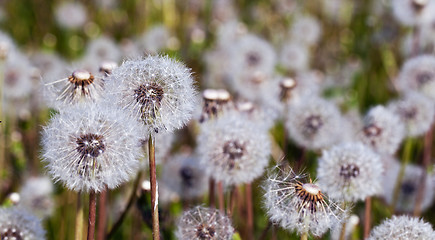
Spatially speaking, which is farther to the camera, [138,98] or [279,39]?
[279,39]

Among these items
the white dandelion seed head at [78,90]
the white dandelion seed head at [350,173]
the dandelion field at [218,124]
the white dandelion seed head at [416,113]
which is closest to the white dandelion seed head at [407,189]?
the dandelion field at [218,124]

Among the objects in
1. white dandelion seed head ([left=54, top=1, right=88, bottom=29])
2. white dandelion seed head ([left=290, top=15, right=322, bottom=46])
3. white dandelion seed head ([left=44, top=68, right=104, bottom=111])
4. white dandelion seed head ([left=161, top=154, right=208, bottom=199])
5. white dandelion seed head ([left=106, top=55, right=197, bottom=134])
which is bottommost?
white dandelion seed head ([left=161, top=154, right=208, bottom=199])

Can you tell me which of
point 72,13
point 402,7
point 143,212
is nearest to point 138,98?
point 143,212

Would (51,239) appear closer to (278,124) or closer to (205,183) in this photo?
(205,183)

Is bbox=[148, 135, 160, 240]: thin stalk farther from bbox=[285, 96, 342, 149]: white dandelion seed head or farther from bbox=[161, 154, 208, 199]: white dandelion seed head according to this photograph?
bbox=[285, 96, 342, 149]: white dandelion seed head

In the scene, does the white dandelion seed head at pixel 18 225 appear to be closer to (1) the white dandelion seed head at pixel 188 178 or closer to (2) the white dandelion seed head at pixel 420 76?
(1) the white dandelion seed head at pixel 188 178

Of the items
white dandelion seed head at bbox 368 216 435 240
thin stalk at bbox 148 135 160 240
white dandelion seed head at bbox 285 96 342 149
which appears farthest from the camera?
white dandelion seed head at bbox 285 96 342 149

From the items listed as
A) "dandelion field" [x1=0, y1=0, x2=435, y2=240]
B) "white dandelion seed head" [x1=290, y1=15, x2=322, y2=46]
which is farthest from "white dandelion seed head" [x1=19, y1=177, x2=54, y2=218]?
"white dandelion seed head" [x1=290, y1=15, x2=322, y2=46]

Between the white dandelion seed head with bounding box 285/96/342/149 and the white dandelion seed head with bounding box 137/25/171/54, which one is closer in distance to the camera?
the white dandelion seed head with bounding box 285/96/342/149
